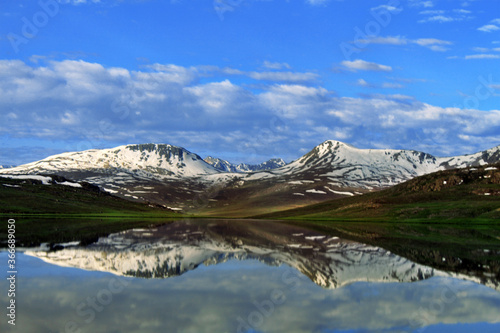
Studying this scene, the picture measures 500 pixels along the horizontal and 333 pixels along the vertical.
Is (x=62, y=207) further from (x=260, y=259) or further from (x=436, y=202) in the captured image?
(x=260, y=259)

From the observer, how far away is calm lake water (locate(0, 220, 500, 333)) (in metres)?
20.1

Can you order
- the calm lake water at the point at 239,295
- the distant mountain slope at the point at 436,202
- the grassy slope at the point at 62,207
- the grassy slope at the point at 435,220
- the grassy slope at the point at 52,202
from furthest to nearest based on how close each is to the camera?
the grassy slope at the point at 52,202, the distant mountain slope at the point at 436,202, the grassy slope at the point at 62,207, the grassy slope at the point at 435,220, the calm lake water at the point at 239,295

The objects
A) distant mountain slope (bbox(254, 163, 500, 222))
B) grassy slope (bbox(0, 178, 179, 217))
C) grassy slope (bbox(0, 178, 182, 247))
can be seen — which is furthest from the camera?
grassy slope (bbox(0, 178, 179, 217))

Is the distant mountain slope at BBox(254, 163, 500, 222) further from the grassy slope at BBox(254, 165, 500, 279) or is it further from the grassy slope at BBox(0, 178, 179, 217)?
the grassy slope at BBox(0, 178, 179, 217)

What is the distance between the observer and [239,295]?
1039 inches

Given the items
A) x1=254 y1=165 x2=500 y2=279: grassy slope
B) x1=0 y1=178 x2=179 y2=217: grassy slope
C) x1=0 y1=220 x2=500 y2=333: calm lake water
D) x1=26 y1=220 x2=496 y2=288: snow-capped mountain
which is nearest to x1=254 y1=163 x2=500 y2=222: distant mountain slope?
x1=254 y1=165 x2=500 y2=279: grassy slope

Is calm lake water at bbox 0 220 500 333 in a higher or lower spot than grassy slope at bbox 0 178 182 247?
lower

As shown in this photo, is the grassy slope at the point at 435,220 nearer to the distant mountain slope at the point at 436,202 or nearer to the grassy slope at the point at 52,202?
the distant mountain slope at the point at 436,202

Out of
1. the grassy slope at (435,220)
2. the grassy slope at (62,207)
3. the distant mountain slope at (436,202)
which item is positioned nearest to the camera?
the grassy slope at (435,220)

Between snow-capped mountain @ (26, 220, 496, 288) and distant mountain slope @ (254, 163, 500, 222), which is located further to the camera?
distant mountain slope @ (254, 163, 500, 222)

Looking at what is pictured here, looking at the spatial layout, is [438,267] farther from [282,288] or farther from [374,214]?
[374,214]

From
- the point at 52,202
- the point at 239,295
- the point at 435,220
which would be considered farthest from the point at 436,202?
the point at 239,295

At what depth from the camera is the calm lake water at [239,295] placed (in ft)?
65.9

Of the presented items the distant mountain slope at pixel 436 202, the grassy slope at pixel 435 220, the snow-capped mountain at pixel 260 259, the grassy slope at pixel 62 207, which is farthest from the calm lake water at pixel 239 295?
the distant mountain slope at pixel 436 202
